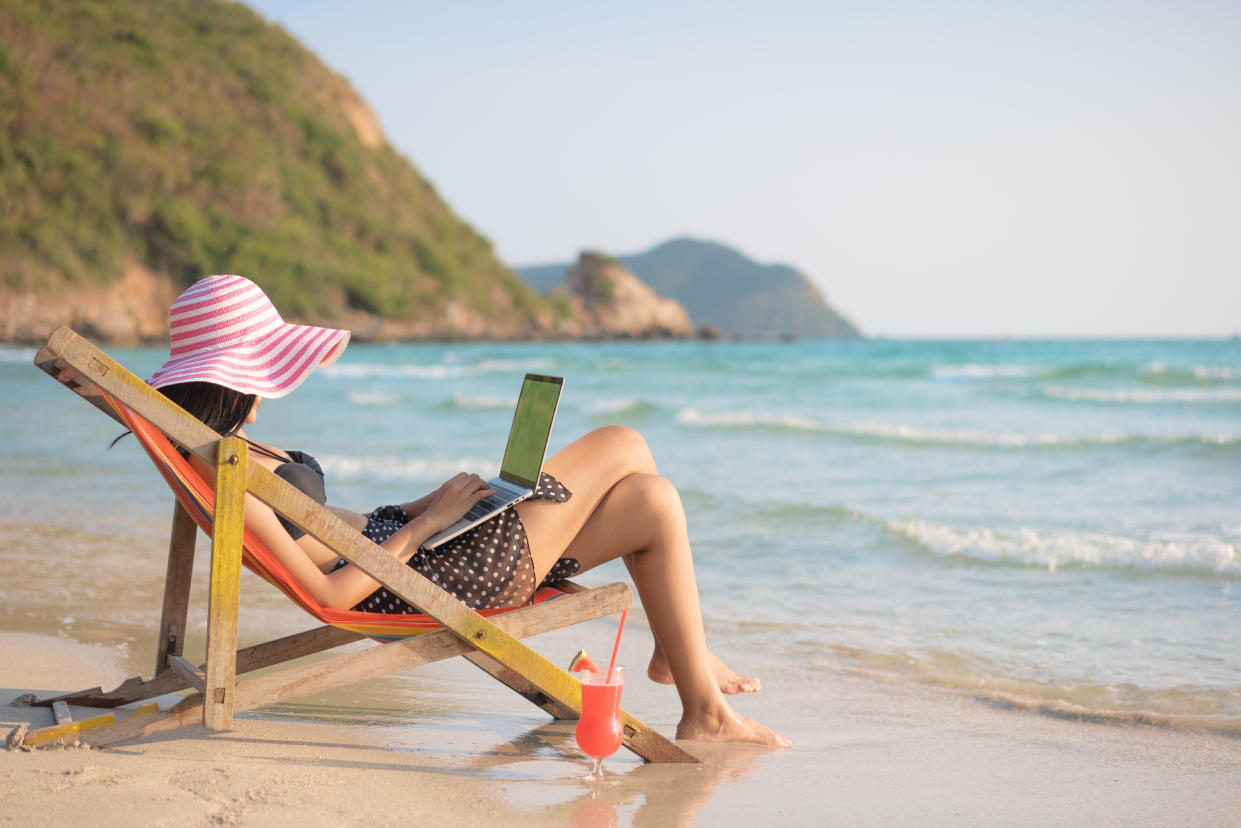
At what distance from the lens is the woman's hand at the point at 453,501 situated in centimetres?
250

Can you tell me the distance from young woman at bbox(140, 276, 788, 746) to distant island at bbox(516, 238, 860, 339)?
361ft

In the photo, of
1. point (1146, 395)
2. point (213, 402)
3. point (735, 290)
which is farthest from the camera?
point (735, 290)

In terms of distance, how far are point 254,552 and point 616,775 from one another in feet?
3.28

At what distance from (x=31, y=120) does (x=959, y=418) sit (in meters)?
37.9

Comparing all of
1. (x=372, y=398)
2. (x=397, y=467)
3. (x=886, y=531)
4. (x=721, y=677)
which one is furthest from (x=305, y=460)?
(x=372, y=398)

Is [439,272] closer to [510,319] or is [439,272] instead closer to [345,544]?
[510,319]

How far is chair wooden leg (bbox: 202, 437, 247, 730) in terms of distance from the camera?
2.13 meters

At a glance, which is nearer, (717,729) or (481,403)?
(717,729)

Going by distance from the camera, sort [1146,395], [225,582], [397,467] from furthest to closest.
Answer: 1. [1146,395]
2. [397,467]
3. [225,582]

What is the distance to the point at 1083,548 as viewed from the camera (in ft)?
18.9

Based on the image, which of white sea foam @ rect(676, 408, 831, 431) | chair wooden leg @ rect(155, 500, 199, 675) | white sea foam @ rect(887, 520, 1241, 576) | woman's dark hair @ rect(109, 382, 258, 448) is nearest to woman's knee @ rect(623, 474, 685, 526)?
woman's dark hair @ rect(109, 382, 258, 448)

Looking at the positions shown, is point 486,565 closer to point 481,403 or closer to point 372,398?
point 481,403

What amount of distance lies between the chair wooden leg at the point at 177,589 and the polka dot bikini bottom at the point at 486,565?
18.3 inches

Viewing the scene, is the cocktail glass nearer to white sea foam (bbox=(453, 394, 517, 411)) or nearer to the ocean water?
the ocean water
